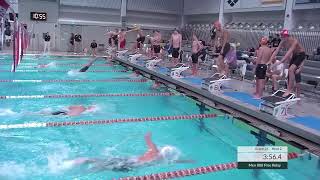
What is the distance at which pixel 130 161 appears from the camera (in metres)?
4.59

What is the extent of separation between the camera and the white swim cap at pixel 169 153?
15.7 feet

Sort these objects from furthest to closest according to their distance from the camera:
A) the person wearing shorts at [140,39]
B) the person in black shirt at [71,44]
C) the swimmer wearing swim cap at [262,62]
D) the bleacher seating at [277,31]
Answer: the person in black shirt at [71,44]
the person wearing shorts at [140,39]
the bleacher seating at [277,31]
the swimmer wearing swim cap at [262,62]

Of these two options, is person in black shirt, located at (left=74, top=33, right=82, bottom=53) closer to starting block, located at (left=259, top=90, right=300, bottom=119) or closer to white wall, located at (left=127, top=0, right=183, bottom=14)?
white wall, located at (left=127, top=0, right=183, bottom=14)

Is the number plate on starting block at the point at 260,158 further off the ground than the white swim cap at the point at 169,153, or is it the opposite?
the number plate on starting block at the point at 260,158

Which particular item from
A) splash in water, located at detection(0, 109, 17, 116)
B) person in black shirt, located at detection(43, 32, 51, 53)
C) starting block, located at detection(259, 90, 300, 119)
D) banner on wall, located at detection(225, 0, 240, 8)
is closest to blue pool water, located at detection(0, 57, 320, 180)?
splash in water, located at detection(0, 109, 17, 116)

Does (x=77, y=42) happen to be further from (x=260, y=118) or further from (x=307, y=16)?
(x=260, y=118)

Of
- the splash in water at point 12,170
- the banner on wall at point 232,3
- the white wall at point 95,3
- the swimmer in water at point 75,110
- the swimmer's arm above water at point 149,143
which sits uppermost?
the white wall at point 95,3

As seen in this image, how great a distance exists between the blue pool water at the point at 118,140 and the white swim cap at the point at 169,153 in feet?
0.29

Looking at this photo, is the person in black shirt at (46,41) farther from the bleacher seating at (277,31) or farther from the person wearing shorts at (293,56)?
the person wearing shorts at (293,56)

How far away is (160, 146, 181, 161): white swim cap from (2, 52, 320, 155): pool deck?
63.1 inches

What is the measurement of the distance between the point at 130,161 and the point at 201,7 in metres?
16.1

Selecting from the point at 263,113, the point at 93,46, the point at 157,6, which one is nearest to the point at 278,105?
the point at 263,113

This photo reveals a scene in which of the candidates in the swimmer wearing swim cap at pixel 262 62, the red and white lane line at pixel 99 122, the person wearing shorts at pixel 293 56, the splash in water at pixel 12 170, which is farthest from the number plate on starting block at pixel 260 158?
the swimmer wearing swim cap at pixel 262 62

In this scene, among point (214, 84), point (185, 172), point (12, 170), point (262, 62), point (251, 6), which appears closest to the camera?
point (185, 172)
